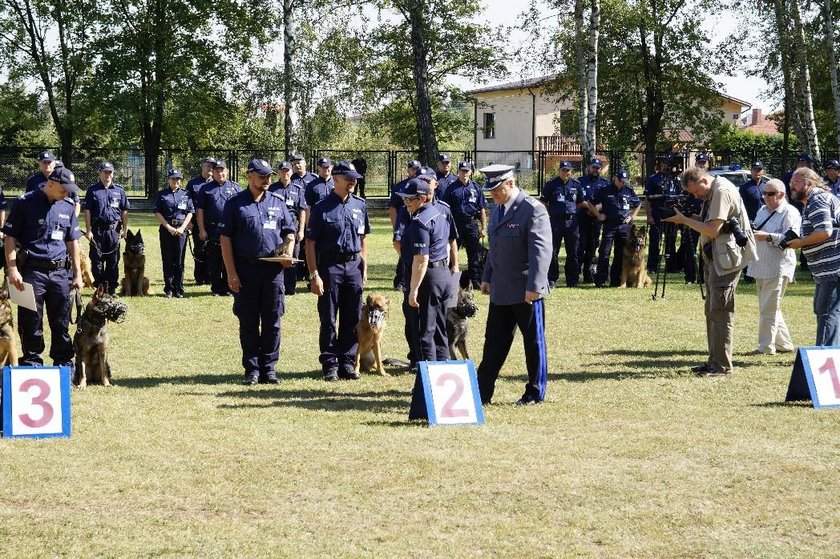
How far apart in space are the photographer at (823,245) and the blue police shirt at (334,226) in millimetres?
4056

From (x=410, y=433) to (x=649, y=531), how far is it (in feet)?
8.41

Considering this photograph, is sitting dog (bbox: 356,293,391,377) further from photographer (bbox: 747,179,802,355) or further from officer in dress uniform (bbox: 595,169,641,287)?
officer in dress uniform (bbox: 595,169,641,287)

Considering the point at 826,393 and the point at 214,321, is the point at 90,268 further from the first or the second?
the point at 826,393

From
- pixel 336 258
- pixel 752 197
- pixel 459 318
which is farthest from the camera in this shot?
pixel 752 197

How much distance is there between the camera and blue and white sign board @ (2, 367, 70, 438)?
24.8 feet

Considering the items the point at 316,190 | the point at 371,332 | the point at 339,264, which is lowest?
the point at 371,332

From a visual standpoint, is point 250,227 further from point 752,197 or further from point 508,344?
point 752,197

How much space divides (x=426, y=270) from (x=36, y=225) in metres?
3.34

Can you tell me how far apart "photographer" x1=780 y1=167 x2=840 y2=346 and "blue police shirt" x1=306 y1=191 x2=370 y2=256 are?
4056 millimetres

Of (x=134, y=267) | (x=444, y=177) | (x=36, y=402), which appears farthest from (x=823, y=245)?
(x=134, y=267)

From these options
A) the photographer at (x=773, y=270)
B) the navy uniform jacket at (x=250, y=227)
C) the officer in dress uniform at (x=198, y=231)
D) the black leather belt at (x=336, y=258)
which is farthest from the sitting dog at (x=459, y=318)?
the officer in dress uniform at (x=198, y=231)

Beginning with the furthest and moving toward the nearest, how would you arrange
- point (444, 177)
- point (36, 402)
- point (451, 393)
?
point (444, 177) → point (451, 393) → point (36, 402)

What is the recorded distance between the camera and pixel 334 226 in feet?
32.9

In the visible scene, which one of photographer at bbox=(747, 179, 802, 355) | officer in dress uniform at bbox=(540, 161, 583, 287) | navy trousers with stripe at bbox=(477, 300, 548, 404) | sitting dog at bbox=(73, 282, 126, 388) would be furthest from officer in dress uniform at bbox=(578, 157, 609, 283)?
sitting dog at bbox=(73, 282, 126, 388)
